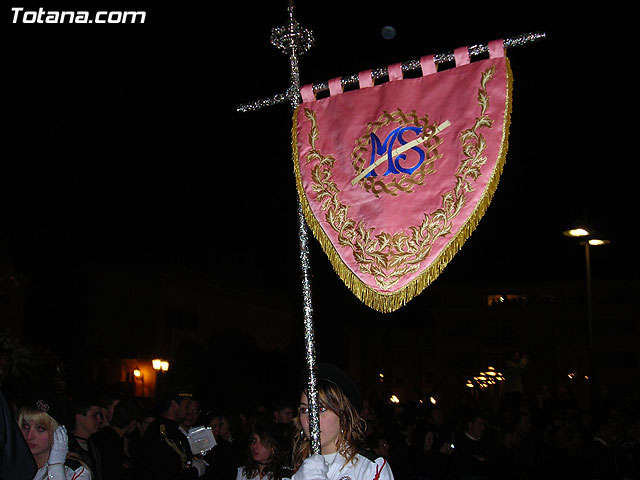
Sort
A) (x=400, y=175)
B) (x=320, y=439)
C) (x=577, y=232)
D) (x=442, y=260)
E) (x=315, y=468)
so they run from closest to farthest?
(x=315, y=468), (x=320, y=439), (x=442, y=260), (x=400, y=175), (x=577, y=232)

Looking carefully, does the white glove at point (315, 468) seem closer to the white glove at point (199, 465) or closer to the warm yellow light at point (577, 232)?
the white glove at point (199, 465)

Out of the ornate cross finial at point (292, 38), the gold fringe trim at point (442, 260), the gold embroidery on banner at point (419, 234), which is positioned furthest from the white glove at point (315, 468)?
the ornate cross finial at point (292, 38)

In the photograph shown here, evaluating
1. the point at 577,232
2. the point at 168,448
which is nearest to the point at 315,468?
the point at 168,448

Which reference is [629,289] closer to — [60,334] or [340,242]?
[60,334]

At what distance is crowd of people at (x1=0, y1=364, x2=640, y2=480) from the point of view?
3906mm

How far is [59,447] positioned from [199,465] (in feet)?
11.3

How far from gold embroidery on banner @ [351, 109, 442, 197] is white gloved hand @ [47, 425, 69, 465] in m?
2.95

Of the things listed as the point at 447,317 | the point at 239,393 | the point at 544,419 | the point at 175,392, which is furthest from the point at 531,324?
the point at 175,392

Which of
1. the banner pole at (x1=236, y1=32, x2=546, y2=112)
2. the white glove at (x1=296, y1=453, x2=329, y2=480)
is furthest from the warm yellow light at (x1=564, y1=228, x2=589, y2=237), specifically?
the white glove at (x1=296, y1=453, x2=329, y2=480)

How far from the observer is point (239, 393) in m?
31.3

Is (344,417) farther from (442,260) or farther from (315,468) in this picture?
(442,260)

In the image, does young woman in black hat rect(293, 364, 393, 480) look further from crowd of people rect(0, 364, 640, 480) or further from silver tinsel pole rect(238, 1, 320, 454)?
silver tinsel pole rect(238, 1, 320, 454)

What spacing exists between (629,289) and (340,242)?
5385 cm

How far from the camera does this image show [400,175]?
4195 mm
